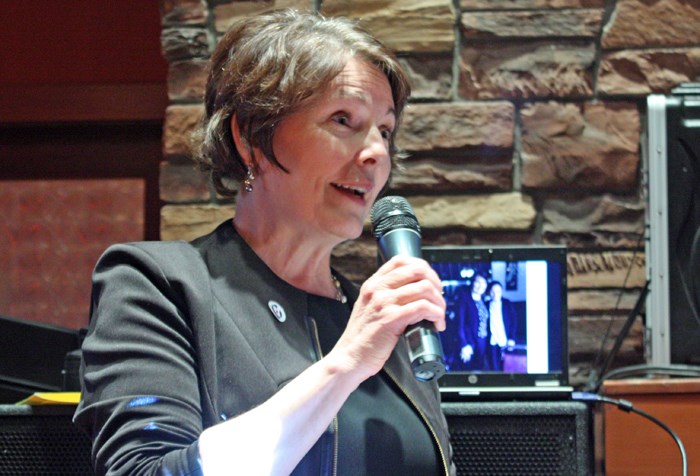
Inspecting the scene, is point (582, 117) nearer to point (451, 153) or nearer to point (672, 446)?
point (451, 153)

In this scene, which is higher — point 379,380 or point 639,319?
point 379,380

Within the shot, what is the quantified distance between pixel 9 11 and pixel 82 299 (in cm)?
89

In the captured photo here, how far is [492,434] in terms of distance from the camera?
5.60 ft

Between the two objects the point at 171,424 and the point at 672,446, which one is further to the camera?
the point at 672,446

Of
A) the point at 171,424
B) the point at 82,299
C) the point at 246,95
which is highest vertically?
the point at 246,95

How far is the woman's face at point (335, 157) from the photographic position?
141cm

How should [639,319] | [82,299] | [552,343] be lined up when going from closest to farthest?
[552,343]
[639,319]
[82,299]

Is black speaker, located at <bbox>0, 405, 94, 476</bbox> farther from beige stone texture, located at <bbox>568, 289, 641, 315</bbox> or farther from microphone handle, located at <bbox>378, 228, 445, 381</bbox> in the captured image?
beige stone texture, located at <bbox>568, 289, 641, 315</bbox>

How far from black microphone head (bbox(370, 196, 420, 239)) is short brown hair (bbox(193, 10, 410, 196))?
0.17 metres

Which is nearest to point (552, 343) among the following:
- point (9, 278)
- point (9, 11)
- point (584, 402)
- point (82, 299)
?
point (584, 402)

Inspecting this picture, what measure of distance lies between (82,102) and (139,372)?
190 centimetres

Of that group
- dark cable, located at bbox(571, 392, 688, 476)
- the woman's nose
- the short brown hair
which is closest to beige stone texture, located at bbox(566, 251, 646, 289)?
dark cable, located at bbox(571, 392, 688, 476)

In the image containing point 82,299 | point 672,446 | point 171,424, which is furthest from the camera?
point 82,299

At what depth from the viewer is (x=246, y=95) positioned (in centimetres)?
146
